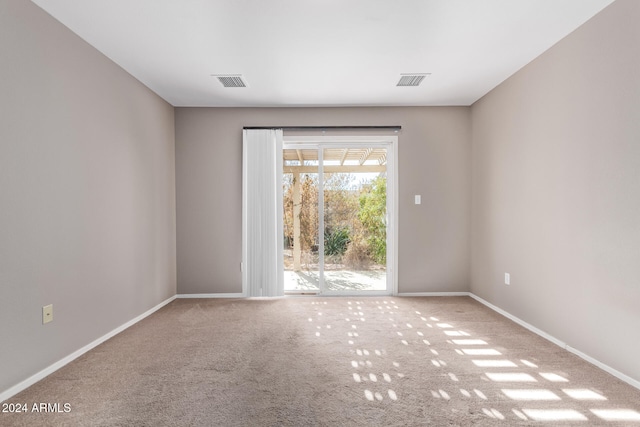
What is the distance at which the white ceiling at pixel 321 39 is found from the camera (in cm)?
231

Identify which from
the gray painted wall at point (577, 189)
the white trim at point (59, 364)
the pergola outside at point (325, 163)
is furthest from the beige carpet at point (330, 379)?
the pergola outside at point (325, 163)

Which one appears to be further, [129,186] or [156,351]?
[129,186]

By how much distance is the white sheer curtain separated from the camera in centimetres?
437

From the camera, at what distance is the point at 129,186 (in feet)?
11.1

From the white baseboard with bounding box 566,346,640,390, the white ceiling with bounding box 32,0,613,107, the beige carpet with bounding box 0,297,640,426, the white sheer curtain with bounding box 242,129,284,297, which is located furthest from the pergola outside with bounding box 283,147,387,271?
the white baseboard with bounding box 566,346,640,390

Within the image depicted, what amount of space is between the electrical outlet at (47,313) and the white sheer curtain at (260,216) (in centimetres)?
222

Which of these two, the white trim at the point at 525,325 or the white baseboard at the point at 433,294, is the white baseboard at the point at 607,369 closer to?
the white trim at the point at 525,325

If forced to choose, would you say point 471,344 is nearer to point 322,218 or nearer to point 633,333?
point 633,333

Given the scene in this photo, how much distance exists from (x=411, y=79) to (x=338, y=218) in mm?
1940

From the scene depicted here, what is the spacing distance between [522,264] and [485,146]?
152 centimetres

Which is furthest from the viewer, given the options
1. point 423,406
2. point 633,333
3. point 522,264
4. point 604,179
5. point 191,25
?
point 522,264

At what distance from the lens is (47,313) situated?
232cm

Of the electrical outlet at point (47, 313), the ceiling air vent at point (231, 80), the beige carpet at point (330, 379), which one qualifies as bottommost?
the beige carpet at point (330, 379)

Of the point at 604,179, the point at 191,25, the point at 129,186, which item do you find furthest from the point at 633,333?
the point at 129,186
